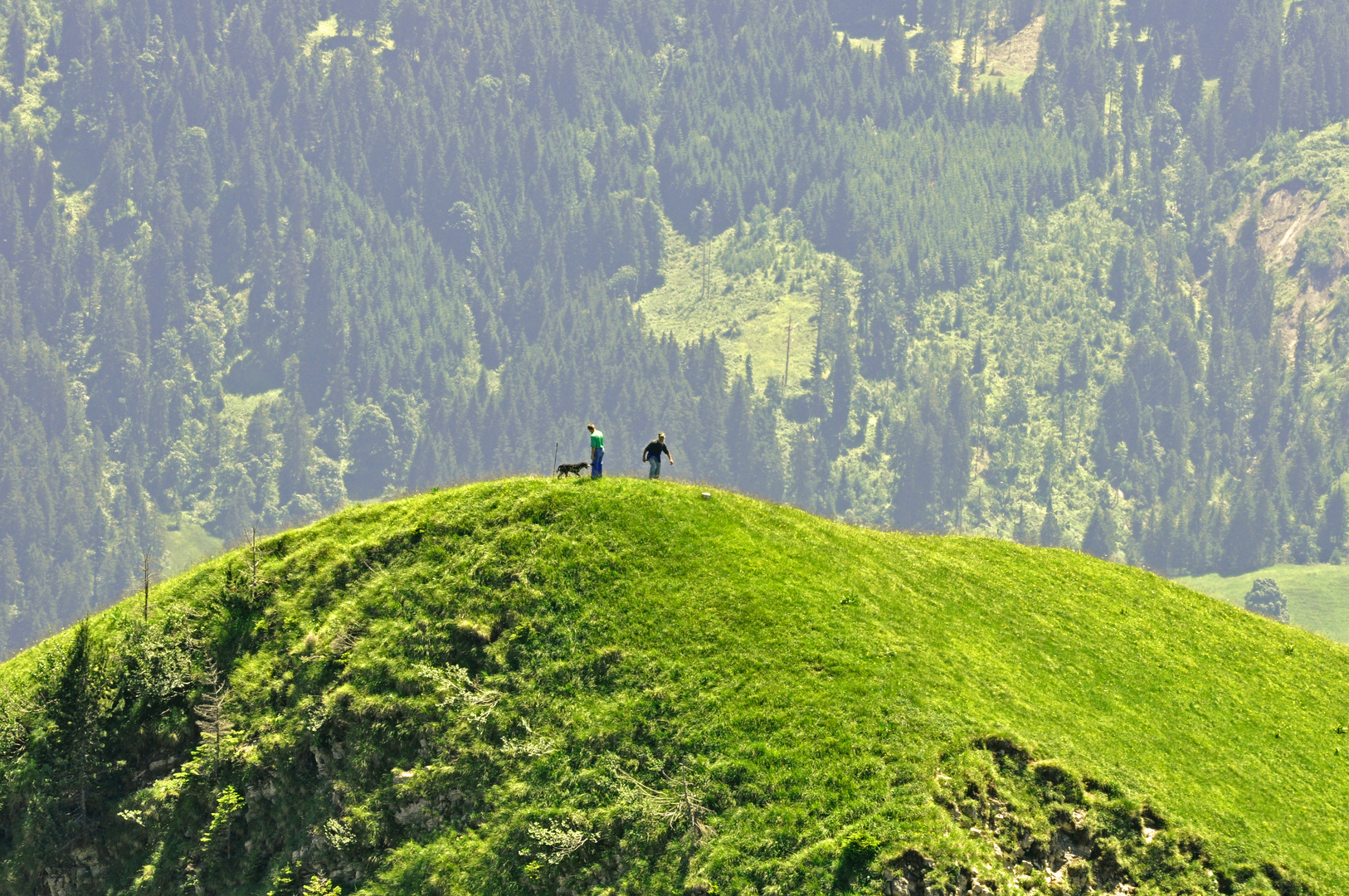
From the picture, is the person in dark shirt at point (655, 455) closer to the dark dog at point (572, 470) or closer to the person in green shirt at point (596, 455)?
the person in green shirt at point (596, 455)

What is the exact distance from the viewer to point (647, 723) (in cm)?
4253

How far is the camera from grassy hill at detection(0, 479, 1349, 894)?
39.4 metres

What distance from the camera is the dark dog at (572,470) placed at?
2064 inches

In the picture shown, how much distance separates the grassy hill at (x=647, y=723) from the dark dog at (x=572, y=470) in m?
1.79

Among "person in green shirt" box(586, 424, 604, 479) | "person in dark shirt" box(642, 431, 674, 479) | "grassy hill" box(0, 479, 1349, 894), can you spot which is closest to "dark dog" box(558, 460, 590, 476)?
"person in green shirt" box(586, 424, 604, 479)

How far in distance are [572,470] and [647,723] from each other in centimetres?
1357

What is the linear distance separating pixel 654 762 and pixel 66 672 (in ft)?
69.9

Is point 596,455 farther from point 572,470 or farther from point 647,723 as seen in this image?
point 647,723

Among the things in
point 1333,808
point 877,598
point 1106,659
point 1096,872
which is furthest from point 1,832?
point 1333,808

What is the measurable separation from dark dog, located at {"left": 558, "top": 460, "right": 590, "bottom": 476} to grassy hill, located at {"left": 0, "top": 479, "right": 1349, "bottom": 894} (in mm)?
1790

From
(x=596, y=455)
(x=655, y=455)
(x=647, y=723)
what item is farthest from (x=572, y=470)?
(x=647, y=723)

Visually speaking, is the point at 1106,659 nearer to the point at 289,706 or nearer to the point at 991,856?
the point at 991,856

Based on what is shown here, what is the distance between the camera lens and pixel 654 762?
41500 mm

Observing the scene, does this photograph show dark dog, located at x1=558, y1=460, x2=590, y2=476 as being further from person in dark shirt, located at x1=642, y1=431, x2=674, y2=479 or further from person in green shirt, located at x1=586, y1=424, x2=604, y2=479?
Result: person in dark shirt, located at x1=642, y1=431, x2=674, y2=479
